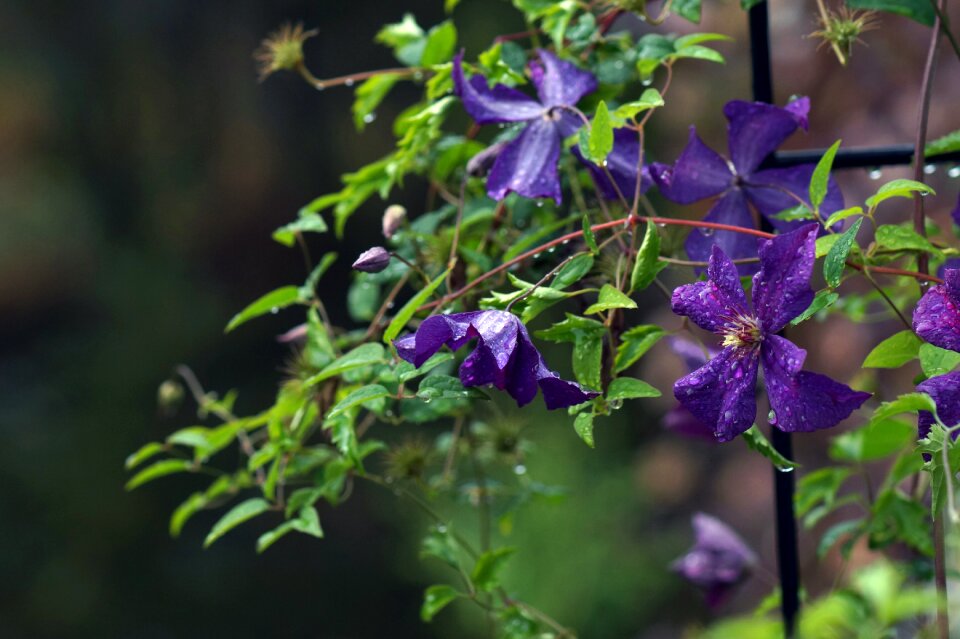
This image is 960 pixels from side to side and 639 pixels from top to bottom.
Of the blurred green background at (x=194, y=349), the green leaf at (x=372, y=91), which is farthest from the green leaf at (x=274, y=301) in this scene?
the blurred green background at (x=194, y=349)

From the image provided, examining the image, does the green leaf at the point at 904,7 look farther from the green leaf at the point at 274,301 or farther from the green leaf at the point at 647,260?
the green leaf at the point at 274,301

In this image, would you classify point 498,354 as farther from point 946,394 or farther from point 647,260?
point 946,394

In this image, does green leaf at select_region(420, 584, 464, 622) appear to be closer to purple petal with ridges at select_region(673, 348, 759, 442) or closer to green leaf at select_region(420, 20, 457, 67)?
purple petal with ridges at select_region(673, 348, 759, 442)

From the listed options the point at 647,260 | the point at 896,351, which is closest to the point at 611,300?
the point at 647,260

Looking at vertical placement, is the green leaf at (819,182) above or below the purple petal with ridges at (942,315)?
above

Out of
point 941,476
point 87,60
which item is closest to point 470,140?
point 941,476

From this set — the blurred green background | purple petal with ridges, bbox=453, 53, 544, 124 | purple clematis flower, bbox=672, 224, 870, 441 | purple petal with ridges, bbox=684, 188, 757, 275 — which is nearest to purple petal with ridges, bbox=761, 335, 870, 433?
purple clematis flower, bbox=672, 224, 870, 441

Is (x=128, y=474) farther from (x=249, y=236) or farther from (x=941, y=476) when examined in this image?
(x=941, y=476)
